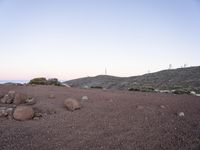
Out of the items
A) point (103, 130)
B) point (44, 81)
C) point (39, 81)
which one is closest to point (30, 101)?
point (103, 130)

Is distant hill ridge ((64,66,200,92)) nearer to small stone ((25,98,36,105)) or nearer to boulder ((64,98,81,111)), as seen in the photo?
small stone ((25,98,36,105))

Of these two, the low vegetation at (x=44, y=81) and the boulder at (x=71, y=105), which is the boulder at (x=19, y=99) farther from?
the low vegetation at (x=44, y=81)

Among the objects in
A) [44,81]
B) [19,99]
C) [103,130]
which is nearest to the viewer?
[103,130]

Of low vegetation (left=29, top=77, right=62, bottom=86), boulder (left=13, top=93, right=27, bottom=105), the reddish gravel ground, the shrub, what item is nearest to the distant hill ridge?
low vegetation (left=29, top=77, right=62, bottom=86)

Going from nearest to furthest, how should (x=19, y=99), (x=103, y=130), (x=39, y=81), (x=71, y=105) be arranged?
(x=103, y=130)
(x=71, y=105)
(x=19, y=99)
(x=39, y=81)

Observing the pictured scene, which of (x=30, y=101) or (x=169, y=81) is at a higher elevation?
(x=169, y=81)

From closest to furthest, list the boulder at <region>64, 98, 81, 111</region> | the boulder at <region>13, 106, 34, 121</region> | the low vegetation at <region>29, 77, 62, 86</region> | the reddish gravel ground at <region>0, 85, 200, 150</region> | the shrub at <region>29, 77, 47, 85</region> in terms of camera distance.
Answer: the reddish gravel ground at <region>0, 85, 200, 150</region> < the boulder at <region>13, 106, 34, 121</region> < the boulder at <region>64, 98, 81, 111</region> < the shrub at <region>29, 77, 47, 85</region> < the low vegetation at <region>29, 77, 62, 86</region>

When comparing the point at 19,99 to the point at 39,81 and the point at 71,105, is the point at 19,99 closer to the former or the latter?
the point at 71,105

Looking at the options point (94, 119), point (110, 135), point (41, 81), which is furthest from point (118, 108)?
point (41, 81)

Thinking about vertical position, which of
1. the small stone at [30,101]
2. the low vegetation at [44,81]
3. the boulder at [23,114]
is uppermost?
the low vegetation at [44,81]

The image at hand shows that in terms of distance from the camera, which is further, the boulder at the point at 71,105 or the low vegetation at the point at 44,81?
the low vegetation at the point at 44,81

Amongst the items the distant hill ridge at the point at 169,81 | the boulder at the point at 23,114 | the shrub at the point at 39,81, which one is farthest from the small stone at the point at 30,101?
the distant hill ridge at the point at 169,81

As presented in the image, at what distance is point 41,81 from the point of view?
2105 cm

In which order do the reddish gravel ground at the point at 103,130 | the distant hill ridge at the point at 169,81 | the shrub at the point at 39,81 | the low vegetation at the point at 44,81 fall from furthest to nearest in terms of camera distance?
the distant hill ridge at the point at 169,81, the low vegetation at the point at 44,81, the shrub at the point at 39,81, the reddish gravel ground at the point at 103,130
